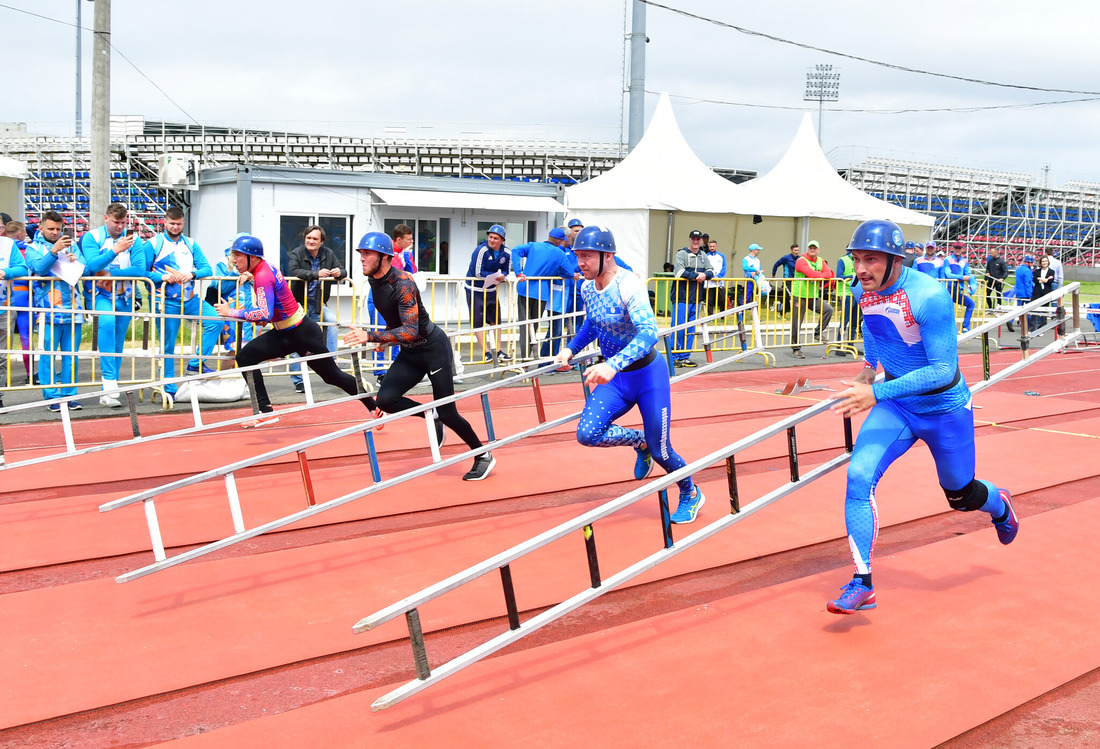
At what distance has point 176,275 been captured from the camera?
11.6 m

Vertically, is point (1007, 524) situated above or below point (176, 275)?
below

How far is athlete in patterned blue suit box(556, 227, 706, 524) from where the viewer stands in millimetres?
6336

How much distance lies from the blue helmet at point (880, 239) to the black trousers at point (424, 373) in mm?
4021

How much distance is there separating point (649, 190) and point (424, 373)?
55.2 feet

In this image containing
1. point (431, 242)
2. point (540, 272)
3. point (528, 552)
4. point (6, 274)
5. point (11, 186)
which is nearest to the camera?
point (528, 552)

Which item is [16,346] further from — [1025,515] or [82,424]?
[1025,515]

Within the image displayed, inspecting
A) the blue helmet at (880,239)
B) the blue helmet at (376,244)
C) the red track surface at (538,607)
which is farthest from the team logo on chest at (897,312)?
the blue helmet at (376,244)

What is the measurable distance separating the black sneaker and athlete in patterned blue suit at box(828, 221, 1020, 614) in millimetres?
3925

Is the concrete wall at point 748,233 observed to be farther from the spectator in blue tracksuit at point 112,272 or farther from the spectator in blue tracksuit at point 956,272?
the spectator in blue tracksuit at point 112,272

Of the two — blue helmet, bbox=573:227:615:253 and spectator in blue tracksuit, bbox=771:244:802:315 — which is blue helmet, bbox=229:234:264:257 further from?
spectator in blue tracksuit, bbox=771:244:802:315

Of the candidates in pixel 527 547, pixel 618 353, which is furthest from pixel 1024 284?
pixel 527 547

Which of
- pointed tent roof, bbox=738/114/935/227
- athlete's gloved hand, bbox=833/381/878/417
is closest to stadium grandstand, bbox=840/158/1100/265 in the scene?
pointed tent roof, bbox=738/114/935/227

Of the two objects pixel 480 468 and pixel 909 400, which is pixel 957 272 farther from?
pixel 909 400

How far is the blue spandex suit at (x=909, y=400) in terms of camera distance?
Result: 16.1 ft
